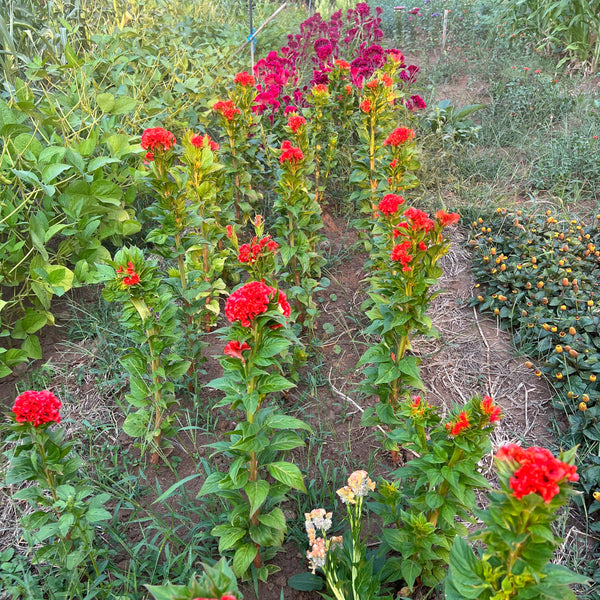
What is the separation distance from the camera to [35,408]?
1569 mm

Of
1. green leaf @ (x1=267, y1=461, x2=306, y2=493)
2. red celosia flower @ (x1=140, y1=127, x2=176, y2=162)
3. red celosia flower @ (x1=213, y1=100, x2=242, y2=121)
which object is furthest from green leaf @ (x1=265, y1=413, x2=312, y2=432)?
red celosia flower @ (x1=213, y1=100, x2=242, y2=121)

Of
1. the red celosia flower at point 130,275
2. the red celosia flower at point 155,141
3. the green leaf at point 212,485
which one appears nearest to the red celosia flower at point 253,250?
the red celosia flower at point 130,275

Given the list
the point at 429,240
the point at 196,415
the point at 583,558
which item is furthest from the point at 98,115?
the point at 583,558

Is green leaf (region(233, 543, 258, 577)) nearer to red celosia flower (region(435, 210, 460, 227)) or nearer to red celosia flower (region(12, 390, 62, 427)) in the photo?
red celosia flower (region(12, 390, 62, 427))

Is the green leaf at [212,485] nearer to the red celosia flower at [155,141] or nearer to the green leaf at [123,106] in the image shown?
the red celosia flower at [155,141]

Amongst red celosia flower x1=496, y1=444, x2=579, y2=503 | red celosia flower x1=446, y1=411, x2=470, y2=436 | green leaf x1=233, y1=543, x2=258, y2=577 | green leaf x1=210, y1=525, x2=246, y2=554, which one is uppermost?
red celosia flower x1=496, y1=444, x2=579, y2=503

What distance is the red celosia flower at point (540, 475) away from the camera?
0.99m

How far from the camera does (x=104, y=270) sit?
198 cm

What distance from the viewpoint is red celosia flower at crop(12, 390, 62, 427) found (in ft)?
5.11

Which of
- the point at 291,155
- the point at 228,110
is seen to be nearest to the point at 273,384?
the point at 291,155

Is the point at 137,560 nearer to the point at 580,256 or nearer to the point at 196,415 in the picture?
the point at 196,415

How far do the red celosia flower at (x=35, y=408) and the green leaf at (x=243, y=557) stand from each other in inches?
29.3

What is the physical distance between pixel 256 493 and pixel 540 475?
918mm

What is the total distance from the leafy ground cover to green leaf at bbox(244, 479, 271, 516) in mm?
10
